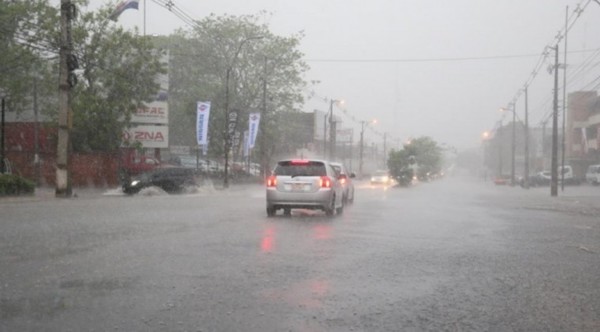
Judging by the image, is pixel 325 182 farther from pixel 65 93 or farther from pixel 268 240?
pixel 65 93

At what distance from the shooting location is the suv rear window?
15969 millimetres

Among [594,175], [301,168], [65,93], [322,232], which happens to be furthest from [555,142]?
[65,93]

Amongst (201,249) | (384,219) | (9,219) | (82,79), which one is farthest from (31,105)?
(201,249)

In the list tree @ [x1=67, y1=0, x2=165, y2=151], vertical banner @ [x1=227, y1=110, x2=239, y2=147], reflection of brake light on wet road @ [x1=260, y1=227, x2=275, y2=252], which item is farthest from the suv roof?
vertical banner @ [x1=227, y1=110, x2=239, y2=147]

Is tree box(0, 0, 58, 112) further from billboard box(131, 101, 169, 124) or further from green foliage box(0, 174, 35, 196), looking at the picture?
green foliage box(0, 174, 35, 196)

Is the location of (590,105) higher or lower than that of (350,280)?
higher

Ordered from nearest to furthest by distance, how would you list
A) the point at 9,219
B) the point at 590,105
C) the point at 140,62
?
the point at 9,219, the point at 140,62, the point at 590,105

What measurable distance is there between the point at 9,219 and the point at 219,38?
123ft

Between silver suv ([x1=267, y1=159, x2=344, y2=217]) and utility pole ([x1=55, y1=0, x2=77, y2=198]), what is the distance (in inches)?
429

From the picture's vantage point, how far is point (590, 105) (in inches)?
2667

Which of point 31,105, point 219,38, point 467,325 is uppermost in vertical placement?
point 219,38

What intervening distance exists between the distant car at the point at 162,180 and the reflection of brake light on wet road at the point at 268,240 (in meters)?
16.3

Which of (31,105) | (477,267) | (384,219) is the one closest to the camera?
(477,267)

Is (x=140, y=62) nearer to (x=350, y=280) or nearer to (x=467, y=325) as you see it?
(x=350, y=280)
